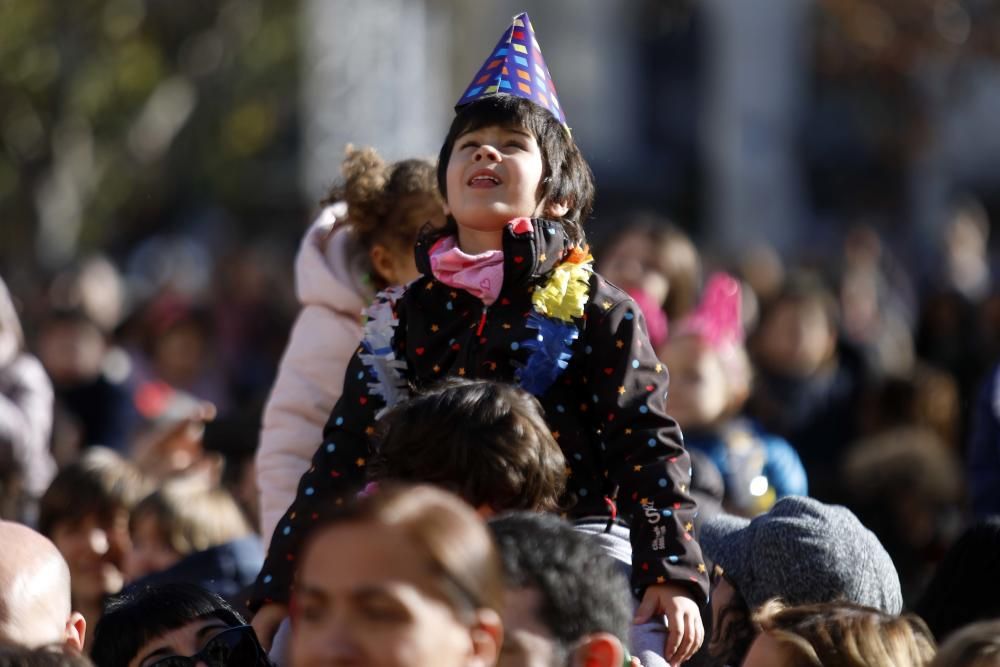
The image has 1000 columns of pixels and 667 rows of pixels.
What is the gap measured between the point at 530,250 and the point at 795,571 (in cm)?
91

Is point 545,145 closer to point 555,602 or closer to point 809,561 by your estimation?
point 809,561

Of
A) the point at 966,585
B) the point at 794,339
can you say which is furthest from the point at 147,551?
the point at 794,339

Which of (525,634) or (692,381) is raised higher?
(525,634)

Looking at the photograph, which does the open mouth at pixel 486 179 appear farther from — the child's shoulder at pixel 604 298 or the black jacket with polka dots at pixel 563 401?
the child's shoulder at pixel 604 298

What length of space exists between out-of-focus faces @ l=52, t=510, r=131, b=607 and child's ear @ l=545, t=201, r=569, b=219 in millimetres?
1961

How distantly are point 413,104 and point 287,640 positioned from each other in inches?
600

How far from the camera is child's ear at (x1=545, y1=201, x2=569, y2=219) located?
13.4 ft

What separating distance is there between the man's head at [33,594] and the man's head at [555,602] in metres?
0.86

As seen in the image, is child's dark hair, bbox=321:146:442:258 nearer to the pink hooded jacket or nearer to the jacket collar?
the pink hooded jacket

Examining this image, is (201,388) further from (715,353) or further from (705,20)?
(705,20)

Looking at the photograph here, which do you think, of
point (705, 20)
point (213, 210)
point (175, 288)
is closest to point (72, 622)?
point (175, 288)

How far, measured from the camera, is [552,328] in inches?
152

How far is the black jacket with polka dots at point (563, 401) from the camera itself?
12.1 ft

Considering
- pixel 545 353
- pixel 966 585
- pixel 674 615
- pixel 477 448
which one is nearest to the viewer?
pixel 477 448
